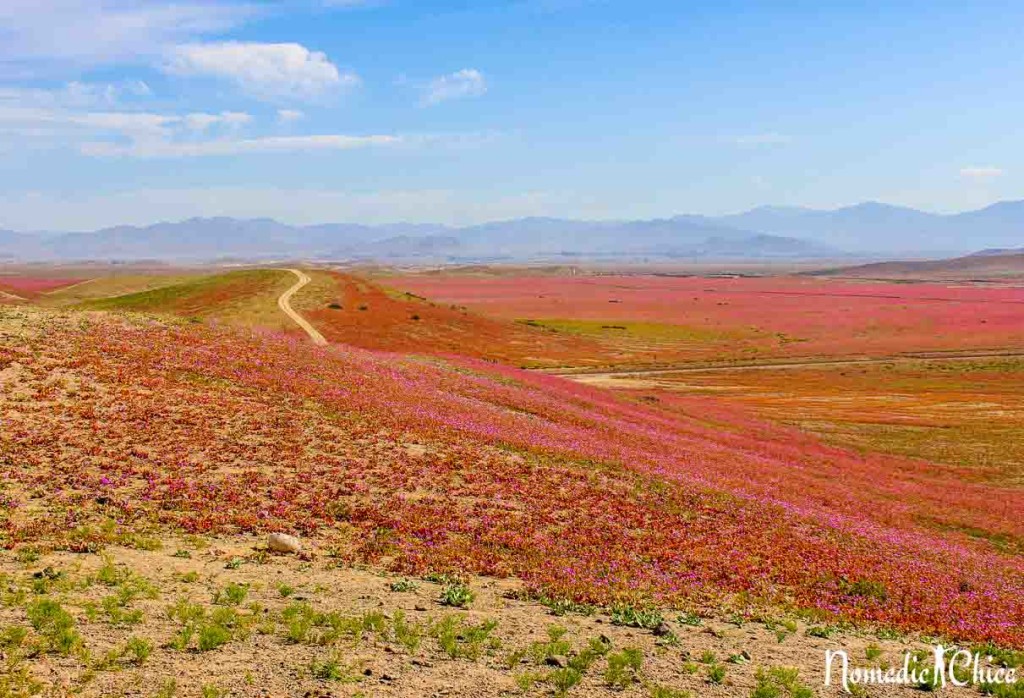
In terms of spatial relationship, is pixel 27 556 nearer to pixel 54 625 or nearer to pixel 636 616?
pixel 54 625

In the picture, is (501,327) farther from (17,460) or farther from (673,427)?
(17,460)

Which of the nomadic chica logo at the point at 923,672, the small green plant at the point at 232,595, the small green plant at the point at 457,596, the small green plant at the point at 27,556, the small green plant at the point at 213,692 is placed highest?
the small green plant at the point at 27,556

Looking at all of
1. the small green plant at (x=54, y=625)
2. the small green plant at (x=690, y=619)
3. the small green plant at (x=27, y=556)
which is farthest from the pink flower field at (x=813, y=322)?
the small green plant at (x=54, y=625)

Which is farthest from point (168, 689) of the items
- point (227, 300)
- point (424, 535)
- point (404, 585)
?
point (227, 300)

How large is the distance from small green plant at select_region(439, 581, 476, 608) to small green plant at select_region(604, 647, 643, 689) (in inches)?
135

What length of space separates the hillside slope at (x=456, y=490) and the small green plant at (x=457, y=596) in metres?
1.45

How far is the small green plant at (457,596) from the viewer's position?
15414 millimetres

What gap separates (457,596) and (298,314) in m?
81.4

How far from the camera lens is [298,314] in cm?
9244

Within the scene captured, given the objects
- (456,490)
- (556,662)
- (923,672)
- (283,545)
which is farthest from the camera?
(456,490)

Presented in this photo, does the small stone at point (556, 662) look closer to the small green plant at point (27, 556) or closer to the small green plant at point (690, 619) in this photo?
the small green plant at point (690, 619)

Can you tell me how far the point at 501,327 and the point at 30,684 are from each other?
356 ft

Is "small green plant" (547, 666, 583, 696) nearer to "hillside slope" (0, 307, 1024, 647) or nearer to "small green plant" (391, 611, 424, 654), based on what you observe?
"small green plant" (391, 611, 424, 654)

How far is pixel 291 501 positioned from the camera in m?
20.6
